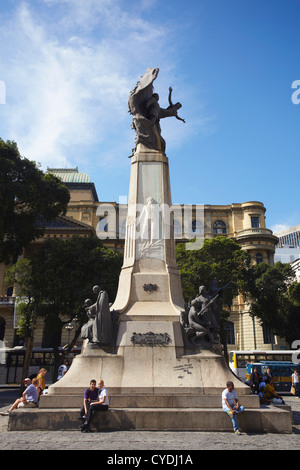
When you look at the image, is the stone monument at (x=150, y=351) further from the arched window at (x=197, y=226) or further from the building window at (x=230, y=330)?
the arched window at (x=197, y=226)

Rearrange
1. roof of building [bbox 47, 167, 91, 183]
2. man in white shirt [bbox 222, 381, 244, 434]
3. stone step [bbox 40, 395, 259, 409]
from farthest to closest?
1. roof of building [bbox 47, 167, 91, 183]
2. stone step [bbox 40, 395, 259, 409]
3. man in white shirt [bbox 222, 381, 244, 434]

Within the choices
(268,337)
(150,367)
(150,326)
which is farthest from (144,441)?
(268,337)

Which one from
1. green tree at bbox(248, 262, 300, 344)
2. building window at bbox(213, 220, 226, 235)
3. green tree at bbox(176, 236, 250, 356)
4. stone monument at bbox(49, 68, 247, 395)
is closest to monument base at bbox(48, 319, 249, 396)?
stone monument at bbox(49, 68, 247, 395)

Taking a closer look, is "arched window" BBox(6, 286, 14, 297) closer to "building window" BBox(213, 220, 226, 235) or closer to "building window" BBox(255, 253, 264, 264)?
"building window" BBox(213, 220, 226, 235)

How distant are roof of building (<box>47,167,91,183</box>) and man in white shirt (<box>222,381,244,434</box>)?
61.1 metres

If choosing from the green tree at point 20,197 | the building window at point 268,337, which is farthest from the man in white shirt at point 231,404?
the building window at point 268,337

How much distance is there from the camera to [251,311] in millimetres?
44469

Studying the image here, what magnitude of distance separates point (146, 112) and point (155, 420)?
9499mm

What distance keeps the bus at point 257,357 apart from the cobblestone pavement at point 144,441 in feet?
73.6

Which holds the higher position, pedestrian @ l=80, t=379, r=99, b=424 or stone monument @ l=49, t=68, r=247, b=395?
stone monument @ l=49, t=68, r=247, b=395

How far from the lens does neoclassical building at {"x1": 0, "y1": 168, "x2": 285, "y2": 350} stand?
1941 inches
